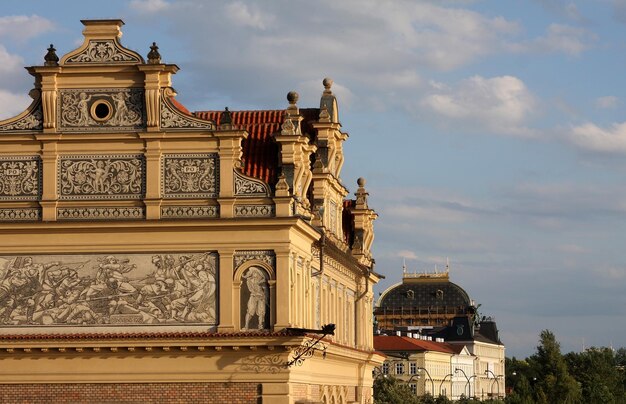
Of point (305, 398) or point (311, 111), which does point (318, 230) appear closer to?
point (305, 398)

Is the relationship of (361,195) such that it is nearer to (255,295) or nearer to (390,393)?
(255,295)

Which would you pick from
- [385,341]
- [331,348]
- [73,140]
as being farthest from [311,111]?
[385,341]

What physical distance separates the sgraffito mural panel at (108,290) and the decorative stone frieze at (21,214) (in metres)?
1.18

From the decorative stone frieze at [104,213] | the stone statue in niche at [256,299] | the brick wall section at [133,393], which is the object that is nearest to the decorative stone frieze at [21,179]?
the decorative stone frieze at [104,213]

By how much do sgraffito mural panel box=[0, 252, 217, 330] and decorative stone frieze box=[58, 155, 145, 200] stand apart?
1.92 meters

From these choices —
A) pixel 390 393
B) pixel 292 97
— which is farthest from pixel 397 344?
pixel 292 97

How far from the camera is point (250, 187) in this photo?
46.6m

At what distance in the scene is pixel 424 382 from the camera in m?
182

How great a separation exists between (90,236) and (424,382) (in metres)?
138

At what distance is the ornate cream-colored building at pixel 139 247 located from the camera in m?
45.6

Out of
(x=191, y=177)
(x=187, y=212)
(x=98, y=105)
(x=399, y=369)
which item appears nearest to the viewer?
(x=187, y=212)

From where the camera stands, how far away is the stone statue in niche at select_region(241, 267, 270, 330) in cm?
4581

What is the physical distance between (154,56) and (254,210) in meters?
5.84

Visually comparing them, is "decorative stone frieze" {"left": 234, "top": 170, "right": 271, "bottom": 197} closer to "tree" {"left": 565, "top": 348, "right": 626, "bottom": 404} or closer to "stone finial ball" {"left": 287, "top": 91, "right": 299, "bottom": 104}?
"stone finial ball" {"left": 287, "top": 91, "right": 299, "bottom": 104}
